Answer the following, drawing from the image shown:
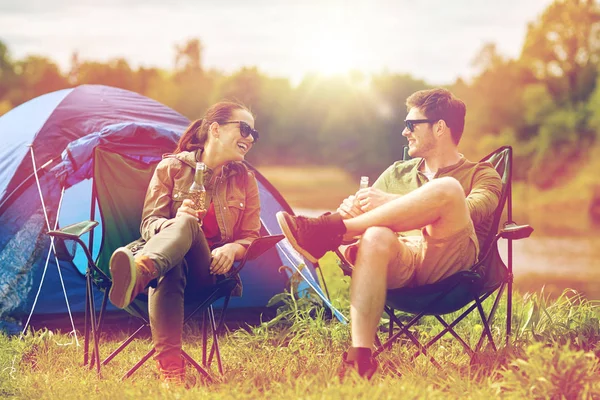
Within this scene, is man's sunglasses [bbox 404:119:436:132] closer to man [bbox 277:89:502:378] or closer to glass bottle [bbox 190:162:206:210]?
man [bbox 277:89:502:378]

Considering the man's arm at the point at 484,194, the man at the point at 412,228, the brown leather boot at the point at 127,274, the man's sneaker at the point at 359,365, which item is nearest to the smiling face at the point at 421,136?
the man at the point at 412,228

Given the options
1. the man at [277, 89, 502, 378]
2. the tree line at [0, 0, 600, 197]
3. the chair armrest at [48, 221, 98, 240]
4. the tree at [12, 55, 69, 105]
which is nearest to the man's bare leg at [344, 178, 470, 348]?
the man at [277, 89, 502, 378]

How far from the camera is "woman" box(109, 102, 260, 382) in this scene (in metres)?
2.53

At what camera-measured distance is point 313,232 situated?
2.57 metres

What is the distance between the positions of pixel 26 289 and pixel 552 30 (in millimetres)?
21753

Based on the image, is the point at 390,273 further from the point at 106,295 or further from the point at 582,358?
the point at 106,295

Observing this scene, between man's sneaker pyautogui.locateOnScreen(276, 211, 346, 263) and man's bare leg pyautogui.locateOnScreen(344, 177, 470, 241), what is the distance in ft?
0.19

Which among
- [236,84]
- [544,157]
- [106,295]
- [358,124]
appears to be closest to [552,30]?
[544,157]

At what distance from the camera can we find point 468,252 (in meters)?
2.76

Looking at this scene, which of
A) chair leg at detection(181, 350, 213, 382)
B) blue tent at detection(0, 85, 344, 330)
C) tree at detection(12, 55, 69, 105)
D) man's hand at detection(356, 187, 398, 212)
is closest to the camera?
chair leg at detection(181, 350, 213, 382)

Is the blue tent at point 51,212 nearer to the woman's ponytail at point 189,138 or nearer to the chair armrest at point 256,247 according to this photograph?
the woman's ponytail at point 189,138

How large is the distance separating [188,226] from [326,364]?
2.41ft

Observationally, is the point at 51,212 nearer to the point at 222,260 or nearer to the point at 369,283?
the point at 222,260

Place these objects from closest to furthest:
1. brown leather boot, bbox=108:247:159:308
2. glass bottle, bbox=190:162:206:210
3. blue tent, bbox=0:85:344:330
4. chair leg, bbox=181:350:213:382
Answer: brown leather boot, bbox=108:247:159:308 < chair leg, bbox=181:350:213:382 < glass bottle, bbox=190:162:206:210 < blue tent, bbox=0:85:344:330
